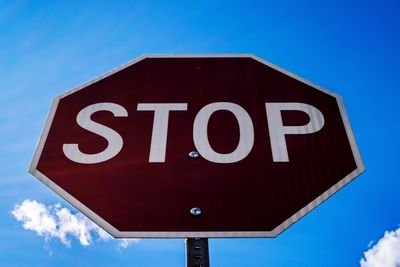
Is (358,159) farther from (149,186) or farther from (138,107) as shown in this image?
(138,107)

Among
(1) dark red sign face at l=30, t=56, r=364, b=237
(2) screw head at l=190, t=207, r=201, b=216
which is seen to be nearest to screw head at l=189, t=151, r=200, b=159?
(1) dark red sign face at l=30, t=56, r=364, b=237

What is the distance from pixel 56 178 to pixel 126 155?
281 mm

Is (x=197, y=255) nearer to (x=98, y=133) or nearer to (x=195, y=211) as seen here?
(x=195, y=211)

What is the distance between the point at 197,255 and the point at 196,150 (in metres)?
0.45

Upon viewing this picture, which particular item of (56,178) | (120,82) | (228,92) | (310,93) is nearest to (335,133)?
(310,93)

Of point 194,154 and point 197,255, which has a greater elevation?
point 194,154

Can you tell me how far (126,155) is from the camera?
5.15 feet

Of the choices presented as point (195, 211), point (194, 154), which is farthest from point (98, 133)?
point (195, 211)

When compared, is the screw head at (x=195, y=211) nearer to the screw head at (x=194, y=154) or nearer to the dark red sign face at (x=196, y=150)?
the dark red sign face at (x=196, y=150)

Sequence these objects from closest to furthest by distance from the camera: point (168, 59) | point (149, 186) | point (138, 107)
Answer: point (149, 186), point (138, 107), point (168, 59)

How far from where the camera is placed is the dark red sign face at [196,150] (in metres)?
1.39

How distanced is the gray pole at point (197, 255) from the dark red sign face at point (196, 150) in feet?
0.13

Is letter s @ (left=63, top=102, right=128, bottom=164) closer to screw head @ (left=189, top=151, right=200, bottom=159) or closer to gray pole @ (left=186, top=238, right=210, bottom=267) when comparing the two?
screw head @ (left=189, top=151, right=200, bottom=159)

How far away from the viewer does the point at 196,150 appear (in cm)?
158
